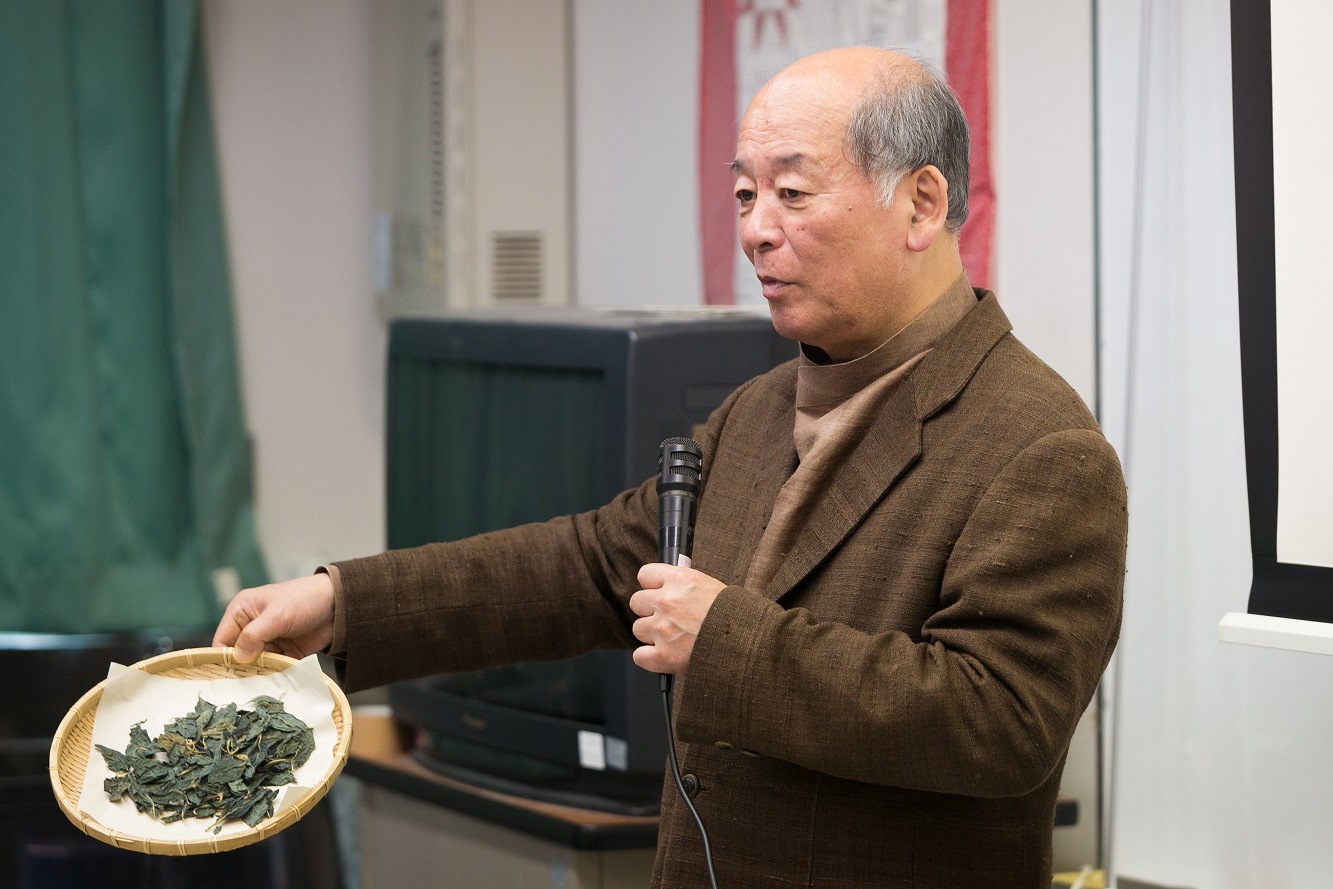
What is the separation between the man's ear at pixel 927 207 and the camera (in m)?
1.32

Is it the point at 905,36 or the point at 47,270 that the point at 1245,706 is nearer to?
the point at 905,36

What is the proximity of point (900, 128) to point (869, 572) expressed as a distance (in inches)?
16.1

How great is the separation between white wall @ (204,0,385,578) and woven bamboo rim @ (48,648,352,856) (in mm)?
2026

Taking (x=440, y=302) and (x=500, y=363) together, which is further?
(x=440, y=302)

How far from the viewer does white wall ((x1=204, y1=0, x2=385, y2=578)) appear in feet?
11.1

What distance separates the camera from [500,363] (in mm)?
2270

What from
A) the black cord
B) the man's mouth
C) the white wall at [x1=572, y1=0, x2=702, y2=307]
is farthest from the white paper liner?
the white wall at [x1=572, y1=0, x2=702, y2=307]

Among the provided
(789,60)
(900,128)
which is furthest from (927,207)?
(789,60)

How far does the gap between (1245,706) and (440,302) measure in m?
1.92

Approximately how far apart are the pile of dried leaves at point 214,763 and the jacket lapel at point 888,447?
0.51m

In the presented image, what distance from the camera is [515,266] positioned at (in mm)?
3145

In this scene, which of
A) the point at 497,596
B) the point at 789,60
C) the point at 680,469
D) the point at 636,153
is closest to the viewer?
the point at 680,469

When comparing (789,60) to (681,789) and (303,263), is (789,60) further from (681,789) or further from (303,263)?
(681,789)

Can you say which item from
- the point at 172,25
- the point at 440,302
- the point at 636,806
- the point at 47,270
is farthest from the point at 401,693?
the point at 172,25
